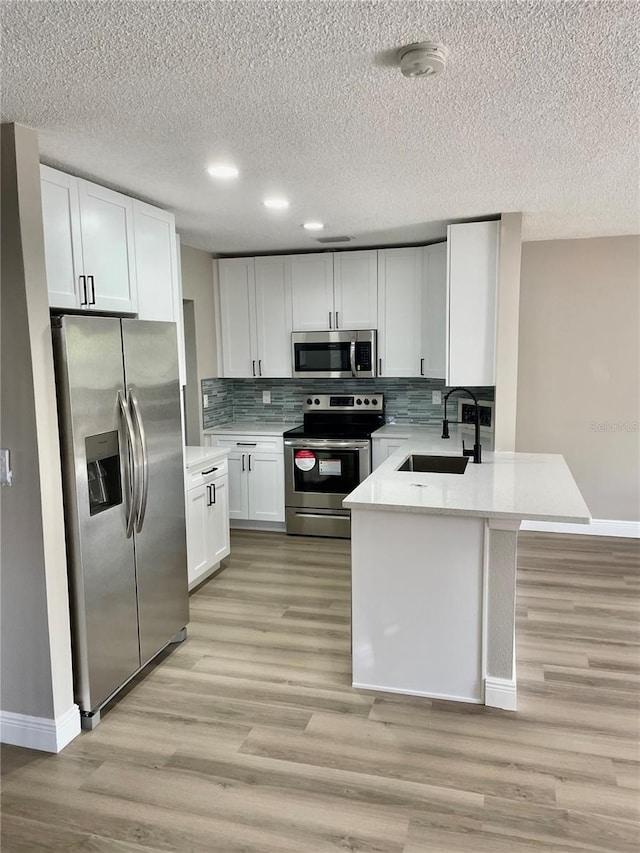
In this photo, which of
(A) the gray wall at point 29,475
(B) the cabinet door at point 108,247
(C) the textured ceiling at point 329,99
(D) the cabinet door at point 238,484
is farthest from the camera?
(D) the cabinet door at point 238,484

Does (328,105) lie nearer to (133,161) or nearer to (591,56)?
(591,56)

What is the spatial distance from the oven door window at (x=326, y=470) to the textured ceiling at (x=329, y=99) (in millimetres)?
2196

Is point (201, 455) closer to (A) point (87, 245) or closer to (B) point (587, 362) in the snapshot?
(A) point (87, 245)

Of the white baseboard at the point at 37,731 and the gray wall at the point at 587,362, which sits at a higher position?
the gray wall at the point at 587,362

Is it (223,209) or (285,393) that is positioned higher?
(223,209)

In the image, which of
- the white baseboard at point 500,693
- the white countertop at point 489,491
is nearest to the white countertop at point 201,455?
the white countertop at point 489,491

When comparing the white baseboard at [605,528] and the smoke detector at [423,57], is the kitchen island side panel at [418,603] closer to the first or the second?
the smoke detector at [423,57]

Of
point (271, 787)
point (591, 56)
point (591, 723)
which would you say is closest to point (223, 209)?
point (591, 56)

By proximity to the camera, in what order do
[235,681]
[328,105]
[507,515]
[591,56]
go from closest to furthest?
[591,56], [328,105], [507,515], [235,681]

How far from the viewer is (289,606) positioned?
385 cm

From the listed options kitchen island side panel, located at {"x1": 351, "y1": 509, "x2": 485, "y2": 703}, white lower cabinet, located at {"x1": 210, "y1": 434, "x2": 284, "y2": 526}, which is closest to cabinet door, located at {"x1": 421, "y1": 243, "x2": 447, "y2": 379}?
white lower cabinet, located at {"x1": 210, "y1": 434, "x2": 284, "y2": 526}

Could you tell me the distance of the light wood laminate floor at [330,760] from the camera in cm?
204

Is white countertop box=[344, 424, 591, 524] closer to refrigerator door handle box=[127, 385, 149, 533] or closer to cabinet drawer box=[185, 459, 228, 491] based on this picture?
refrigerator door handle box=[127, 385, 149, 533]

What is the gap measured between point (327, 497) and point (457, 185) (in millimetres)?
2778
